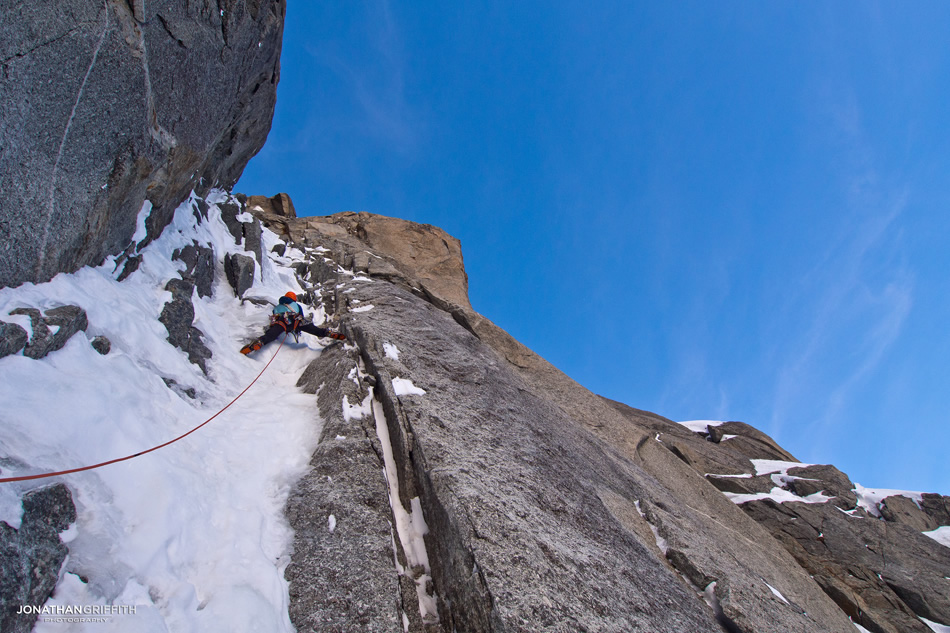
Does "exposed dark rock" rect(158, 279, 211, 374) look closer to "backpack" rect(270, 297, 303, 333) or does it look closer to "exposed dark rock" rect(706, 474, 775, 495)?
"backpack" rect(270, 297, 303, 333)

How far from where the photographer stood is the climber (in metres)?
10.7

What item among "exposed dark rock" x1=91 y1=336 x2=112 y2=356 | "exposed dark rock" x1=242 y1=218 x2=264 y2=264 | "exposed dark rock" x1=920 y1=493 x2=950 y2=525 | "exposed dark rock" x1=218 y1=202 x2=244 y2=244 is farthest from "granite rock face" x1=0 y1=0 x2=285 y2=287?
"exposed dark rock" x1=920 y1=493 x2=950 y2=525

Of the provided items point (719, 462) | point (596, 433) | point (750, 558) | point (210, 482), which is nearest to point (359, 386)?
point (210, 482)

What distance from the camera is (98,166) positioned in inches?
272

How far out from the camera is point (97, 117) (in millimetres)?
6793

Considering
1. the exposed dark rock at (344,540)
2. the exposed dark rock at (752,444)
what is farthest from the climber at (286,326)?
the exposed dark rock at (752,444)

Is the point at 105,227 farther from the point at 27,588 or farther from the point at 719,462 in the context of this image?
the point at 719,462

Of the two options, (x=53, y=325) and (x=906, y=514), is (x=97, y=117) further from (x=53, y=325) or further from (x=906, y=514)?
(x=906, y=514)

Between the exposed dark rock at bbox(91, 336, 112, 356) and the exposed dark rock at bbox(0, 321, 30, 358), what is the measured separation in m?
1.06

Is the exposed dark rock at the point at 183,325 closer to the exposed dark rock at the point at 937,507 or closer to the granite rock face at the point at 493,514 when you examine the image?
the granite rock face at the point at 493,514

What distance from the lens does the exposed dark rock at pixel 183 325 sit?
334 inches

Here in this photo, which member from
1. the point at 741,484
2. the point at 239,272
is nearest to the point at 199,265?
the point at 239,272

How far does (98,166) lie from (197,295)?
14.1ft

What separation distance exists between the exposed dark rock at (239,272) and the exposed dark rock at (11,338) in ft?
24.8
